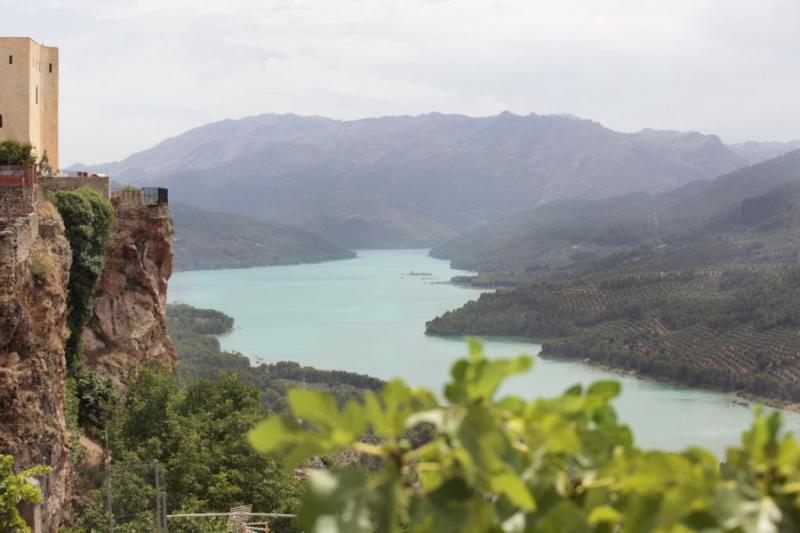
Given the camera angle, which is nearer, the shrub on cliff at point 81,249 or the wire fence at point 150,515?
the wire fence at point 150,515

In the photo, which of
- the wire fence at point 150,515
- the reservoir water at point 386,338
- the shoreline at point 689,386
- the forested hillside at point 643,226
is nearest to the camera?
the wire fence at point 150,515

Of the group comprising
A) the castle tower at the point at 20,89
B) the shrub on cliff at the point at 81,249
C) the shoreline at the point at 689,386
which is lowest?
the shoreline at the point at 689,386

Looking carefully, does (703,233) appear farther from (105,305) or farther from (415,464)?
(415,464)

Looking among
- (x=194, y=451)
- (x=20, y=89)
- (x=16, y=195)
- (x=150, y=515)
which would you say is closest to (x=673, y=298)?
(x=194, y=451)

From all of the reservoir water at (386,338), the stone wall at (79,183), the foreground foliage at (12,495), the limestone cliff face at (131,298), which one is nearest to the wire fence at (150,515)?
the foreground foliage at (12,495)

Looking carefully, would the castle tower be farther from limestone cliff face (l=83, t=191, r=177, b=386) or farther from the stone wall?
limestone cliff face (l=83, t=191, r=177, b=386)

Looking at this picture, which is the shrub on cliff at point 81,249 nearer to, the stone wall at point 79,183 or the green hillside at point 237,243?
the stone wall at point 79,183

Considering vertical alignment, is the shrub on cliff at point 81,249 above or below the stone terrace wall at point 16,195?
below

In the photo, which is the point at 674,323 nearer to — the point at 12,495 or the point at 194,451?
the point at 194,451
